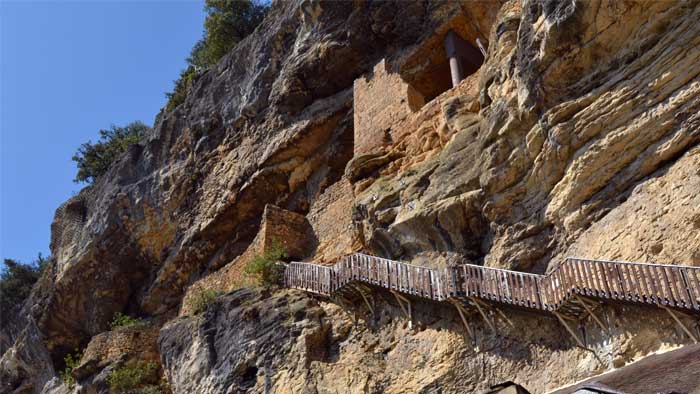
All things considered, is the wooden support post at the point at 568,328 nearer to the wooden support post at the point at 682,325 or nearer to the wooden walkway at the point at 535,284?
the wooden walkway at the point at 535,284

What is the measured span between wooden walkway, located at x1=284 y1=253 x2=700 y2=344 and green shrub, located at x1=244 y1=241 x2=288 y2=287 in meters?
1.69

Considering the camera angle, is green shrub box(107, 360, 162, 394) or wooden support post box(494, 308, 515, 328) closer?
wooden support post box(494, 308, 515, 328)

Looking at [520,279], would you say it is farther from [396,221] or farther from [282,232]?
[282,232]

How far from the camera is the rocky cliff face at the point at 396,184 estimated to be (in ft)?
38.8

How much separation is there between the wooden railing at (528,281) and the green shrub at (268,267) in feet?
4.32

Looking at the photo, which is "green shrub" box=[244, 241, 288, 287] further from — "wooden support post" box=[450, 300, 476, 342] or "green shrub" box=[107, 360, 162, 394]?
"wooden support post" box=[450, 300, 476, 342]

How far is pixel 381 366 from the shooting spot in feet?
46.7

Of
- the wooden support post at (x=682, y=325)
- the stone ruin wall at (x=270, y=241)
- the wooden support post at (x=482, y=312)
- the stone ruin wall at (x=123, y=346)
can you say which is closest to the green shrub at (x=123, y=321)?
the stone ruin wall at (x=123, y=346)

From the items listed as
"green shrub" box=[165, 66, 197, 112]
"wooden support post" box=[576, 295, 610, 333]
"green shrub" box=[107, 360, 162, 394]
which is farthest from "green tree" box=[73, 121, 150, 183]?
"wooden support post" box=[576, 295, 610, 333]

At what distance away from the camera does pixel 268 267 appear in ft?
60.9

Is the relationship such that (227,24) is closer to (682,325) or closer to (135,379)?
(135,379)

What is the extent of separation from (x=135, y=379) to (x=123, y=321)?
3648 mm

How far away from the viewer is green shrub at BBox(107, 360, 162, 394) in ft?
69.0

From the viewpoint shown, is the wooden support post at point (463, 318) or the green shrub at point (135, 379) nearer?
the wooden support post at point (463, 318)
